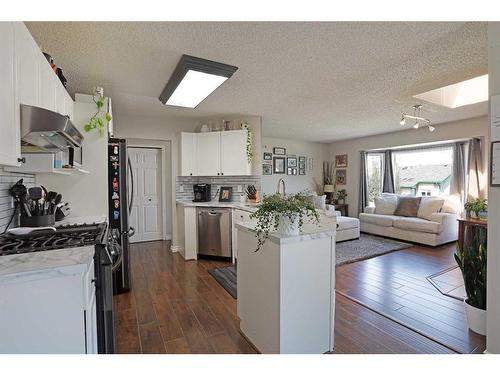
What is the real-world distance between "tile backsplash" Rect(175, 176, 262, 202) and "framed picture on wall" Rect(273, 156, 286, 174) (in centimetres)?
223

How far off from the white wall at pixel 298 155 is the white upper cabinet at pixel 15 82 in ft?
16.7

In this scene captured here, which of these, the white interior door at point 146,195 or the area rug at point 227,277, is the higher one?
the white interior door at point 146,195

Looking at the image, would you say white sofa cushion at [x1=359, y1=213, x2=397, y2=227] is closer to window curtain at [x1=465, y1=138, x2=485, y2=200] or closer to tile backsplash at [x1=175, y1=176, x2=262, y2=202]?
window curtain at [x1=465, y1=138, x2=485, y2=200]

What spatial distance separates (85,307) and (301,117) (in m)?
4.01

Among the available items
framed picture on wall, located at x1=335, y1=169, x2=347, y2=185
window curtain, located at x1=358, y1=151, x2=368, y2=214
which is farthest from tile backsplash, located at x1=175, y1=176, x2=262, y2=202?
framed picture on wall, located at x1=335, y1=169, x2=347, y2=185

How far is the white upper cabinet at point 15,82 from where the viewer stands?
1157 millimetres

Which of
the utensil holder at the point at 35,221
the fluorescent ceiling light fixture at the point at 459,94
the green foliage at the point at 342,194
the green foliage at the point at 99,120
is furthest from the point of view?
the green foliage at the point at 342,194

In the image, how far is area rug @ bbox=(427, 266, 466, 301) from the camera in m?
2.70

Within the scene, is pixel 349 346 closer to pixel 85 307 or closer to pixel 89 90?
pixel 85 307

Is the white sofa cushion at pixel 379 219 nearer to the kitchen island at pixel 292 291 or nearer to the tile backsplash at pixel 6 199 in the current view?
the kitchen island at pixel 292 291

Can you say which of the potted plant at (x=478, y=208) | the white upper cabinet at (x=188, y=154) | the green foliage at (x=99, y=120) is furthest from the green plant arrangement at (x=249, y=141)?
the potted plant at (x=478, y=208)

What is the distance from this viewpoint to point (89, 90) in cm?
294
